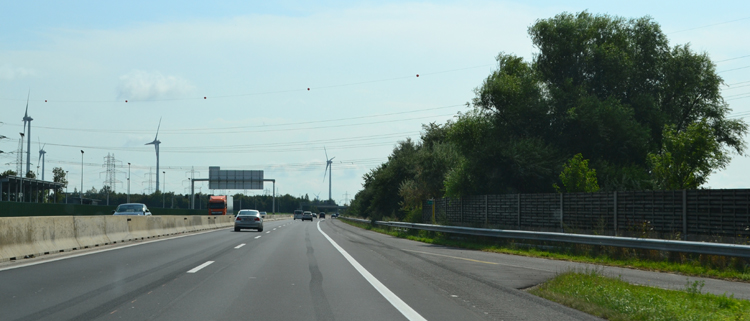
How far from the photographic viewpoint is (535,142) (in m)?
36.6

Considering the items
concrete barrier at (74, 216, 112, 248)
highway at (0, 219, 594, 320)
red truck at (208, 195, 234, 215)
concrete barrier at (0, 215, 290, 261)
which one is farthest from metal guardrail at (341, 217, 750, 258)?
red truck at (208, 195, 234, 215)

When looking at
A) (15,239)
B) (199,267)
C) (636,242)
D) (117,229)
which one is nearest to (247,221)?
(117,229)

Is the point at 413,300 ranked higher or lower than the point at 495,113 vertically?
lower

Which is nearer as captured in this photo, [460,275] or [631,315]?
[631,315]

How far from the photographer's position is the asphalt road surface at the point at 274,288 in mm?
7523

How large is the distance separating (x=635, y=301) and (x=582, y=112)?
30661 mm

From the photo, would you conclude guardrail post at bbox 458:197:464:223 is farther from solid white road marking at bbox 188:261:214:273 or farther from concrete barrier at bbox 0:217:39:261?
concrete barrier at bbox 0:217:39:261

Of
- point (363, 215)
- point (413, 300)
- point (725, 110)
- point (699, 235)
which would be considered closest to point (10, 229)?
point (413, 300)

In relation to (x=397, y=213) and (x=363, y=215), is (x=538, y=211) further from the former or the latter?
(x=363, y=215)

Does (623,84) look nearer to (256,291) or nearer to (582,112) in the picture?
(582,112)

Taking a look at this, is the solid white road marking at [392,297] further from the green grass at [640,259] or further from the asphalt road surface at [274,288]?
the green grass at [640,259]

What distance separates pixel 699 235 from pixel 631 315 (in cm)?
1034

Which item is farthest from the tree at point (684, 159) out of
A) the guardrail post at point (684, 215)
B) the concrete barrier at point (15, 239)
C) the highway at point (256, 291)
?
the concrete barrier at point (15, 239)

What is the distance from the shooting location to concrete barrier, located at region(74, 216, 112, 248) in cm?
1808
